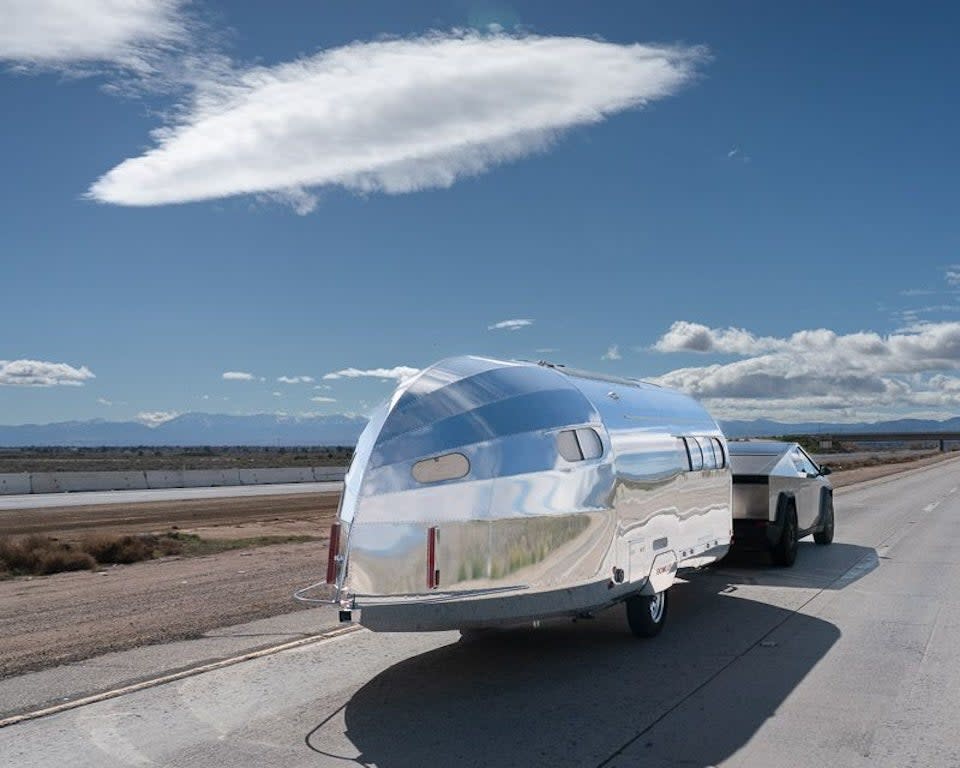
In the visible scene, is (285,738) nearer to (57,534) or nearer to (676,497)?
(676,497)

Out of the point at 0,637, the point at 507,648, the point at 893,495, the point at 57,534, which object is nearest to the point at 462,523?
the point at 507,648

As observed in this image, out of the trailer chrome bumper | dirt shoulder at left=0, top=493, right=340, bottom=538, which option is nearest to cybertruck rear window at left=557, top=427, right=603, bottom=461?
the trailer chrome bumper

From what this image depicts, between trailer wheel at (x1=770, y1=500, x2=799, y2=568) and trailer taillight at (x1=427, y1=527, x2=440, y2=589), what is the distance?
8.65 m

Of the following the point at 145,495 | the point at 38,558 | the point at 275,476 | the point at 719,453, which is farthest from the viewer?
the point at 275,476

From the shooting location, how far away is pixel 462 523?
7844 mm

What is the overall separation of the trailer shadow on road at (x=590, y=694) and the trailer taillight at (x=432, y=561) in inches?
35.2

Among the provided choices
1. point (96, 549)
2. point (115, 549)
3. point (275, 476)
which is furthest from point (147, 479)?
point (96, 549)

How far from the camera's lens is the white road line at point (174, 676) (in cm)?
766

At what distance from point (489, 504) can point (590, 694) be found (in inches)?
63.5

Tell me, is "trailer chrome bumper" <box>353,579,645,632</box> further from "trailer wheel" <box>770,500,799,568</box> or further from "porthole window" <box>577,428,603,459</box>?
"trailer wheel" <box>770,500,799,568</box>

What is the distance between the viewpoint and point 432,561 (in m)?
7.74

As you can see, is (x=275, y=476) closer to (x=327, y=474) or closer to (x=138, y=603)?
(x=327, y=474)

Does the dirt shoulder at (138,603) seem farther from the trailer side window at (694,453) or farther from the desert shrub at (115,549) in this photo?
the trailer side window at (694,453)

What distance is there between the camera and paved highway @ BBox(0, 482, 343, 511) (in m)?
35.9
